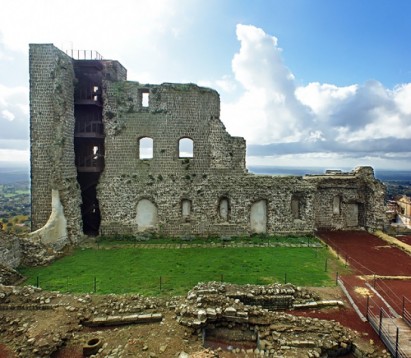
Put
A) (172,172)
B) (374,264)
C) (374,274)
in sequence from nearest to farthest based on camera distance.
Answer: (374,274) → (374,264) → (172,172)

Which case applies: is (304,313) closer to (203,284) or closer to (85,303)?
(203,284)

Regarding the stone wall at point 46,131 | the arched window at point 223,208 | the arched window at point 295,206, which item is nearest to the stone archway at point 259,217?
the arched window at point 223,208

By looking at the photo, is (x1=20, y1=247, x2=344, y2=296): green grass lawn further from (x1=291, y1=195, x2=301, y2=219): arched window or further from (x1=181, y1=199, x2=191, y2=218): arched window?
(x1=291, y1=195, x2=301, y2=219): arched window

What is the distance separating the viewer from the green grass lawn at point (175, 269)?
1506 centimetres

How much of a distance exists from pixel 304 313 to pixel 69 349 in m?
8.88

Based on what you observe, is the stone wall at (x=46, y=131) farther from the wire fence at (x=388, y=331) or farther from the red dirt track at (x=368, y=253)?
the red dirt track at (x=368, y=253)

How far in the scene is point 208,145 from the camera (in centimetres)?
2464

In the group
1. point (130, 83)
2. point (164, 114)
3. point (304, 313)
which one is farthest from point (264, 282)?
point (130, 83)

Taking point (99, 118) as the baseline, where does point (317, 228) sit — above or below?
below

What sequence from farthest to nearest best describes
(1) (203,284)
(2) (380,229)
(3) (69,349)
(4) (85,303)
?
(2) (380,229), (1) (203,284), (4) (85,303), (3) (69,349)

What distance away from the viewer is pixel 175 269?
17.2 metres

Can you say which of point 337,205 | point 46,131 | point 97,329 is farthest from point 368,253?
point 46,131

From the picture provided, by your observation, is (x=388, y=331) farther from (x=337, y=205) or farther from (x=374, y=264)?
(x=337, y=205)

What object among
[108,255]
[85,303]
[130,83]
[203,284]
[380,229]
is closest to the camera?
[85,303]
